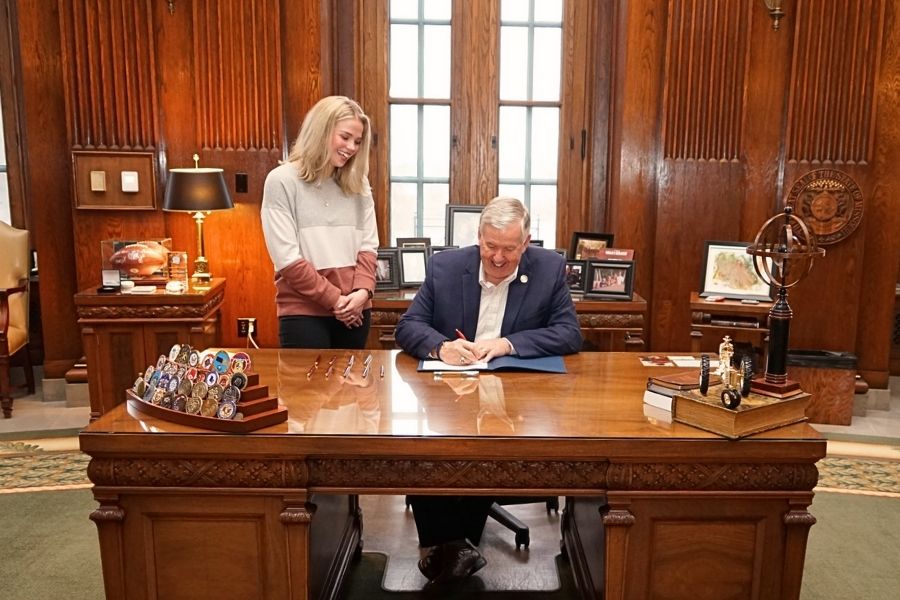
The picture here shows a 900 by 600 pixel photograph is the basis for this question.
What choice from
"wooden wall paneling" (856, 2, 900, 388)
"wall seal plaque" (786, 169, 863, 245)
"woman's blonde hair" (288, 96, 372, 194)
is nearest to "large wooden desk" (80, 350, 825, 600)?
"woman's blonde hair" (288, 96, 372, 194)

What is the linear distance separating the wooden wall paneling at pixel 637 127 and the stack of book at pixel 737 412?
2.98 m

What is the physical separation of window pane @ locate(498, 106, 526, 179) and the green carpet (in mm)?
2825

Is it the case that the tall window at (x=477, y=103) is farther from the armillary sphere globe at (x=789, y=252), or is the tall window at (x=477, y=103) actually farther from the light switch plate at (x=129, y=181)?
the armillary sphere globe at (x=789, y=252)

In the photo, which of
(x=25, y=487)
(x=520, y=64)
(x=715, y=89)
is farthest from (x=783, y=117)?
(x=25, y=487)

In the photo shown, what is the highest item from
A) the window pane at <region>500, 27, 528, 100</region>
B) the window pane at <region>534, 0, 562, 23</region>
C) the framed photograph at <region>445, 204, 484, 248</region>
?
the window pane at <region>534, 0, 562, 23</region>

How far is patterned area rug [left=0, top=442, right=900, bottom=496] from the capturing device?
382 centimetres

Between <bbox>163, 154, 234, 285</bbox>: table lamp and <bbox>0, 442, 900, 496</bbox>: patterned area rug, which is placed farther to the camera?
<bbox>163, 154, 234, 285</bbox>: table lamp

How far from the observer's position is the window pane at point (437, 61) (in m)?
5.26

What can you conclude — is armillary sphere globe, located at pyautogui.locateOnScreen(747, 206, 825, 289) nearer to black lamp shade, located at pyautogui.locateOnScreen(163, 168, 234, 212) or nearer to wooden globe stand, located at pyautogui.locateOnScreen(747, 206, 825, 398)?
wooden globe stand, located at pyautogui.locateOnScreen(747, 206, 825, 398)

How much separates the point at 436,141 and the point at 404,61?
0.57 metres

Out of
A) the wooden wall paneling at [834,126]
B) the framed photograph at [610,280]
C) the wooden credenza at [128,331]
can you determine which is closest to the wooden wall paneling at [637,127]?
the framed photograph at [610,280]

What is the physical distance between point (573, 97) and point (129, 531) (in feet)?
13.7

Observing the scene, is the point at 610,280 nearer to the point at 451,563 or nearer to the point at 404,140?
the point at 404,140

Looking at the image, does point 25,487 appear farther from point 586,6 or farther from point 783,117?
point 783,117
